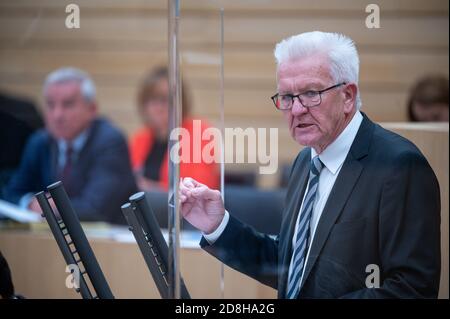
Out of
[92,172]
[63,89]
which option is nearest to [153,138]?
[63,89]

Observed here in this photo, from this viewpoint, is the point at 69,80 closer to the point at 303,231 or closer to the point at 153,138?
the point at 153,138

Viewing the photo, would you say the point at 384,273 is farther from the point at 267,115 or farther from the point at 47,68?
the point at 47,68

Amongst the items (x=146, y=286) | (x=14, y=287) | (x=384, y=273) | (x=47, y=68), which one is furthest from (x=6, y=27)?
(x=47, y=68)

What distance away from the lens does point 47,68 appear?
4.16m

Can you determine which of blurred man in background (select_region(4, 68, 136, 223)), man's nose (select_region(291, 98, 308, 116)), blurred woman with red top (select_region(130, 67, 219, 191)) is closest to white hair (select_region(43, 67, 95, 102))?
blurred man in background (select_region(4, 68, 136, 223))

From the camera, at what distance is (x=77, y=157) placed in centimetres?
297

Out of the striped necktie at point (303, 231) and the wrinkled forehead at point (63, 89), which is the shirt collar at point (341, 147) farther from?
the wrinkled forehead at point (63, 89)

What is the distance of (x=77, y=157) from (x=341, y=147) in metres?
1.35

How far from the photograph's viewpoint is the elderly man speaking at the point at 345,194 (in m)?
1.83

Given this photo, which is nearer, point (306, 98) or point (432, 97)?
point (306, 98)

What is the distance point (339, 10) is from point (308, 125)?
318 millimetres

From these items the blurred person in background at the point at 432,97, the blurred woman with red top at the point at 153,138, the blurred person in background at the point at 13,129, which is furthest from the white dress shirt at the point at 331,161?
the blurred woman with red top at the point at 153,138

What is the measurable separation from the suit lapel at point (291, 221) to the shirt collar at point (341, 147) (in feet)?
0.22

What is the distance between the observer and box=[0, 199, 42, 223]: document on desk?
3367 mm
